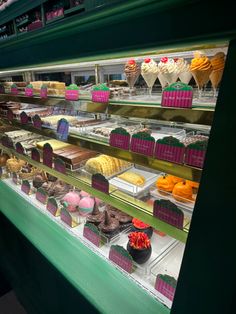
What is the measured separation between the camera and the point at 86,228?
1.47 meters

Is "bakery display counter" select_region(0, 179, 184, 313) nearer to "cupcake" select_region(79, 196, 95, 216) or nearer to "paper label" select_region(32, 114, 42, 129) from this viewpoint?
"cupcake" select_region(79, 196, 95, 216)

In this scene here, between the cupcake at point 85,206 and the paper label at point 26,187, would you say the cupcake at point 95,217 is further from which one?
the paper label at point 26,187

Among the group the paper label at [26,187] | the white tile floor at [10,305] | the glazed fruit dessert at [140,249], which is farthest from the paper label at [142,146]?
the white tile floor at [10,305]

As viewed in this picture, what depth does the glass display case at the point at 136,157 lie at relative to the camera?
982 millimetres

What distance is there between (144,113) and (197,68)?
0.29 meters

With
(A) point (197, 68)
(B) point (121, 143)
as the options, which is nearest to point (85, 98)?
→ (B) point (121, 143)

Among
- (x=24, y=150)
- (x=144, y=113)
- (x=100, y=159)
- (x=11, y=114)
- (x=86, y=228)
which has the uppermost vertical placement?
(x=144, y=113)

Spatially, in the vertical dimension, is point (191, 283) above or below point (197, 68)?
below

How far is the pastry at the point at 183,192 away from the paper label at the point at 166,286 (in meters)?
0.35

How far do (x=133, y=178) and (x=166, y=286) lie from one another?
57 centimetres

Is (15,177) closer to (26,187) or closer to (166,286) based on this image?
(26,187)

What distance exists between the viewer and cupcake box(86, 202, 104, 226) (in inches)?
61.9

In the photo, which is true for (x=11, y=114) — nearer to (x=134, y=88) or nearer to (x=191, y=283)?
(x=134, y=88)

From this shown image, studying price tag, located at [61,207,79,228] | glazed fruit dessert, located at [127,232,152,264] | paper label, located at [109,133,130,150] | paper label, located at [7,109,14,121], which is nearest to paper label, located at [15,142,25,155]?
paper label, located at [7,109,14,121]
